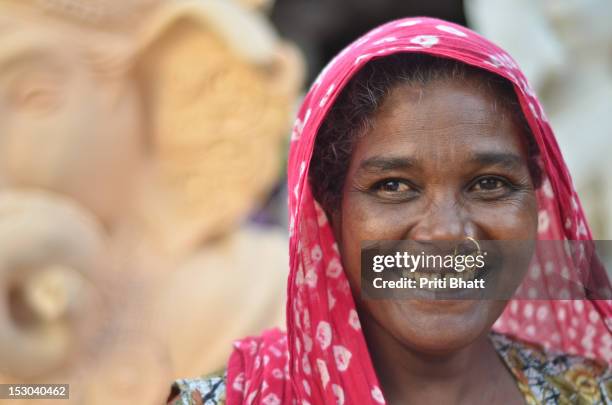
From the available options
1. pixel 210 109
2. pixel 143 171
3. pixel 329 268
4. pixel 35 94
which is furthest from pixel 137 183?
pixel 329 268

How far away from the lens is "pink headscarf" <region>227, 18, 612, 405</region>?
5.05 ft

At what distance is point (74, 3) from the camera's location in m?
3.02

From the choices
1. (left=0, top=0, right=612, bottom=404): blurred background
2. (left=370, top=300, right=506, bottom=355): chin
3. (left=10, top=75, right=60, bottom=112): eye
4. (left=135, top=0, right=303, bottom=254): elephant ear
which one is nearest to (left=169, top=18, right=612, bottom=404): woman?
(left=370, top=300, right=506, bottom=355): chin

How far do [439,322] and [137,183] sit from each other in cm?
198

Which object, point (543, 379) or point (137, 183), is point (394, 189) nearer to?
point (543, 379)

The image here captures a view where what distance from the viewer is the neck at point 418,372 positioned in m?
1.62

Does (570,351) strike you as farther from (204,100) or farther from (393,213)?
(204,100)

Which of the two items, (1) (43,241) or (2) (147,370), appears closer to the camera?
(1) (43,241)

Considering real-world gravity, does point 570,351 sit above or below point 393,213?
below

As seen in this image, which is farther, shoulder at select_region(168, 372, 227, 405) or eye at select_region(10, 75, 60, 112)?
eye at select_region(10, 75, 60, 112)

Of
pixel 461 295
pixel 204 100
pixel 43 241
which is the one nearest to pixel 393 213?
pixel 461 295

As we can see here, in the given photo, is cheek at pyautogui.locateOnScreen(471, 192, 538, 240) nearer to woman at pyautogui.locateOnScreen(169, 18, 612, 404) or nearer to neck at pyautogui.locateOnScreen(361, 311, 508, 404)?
woman at pyautogui.locateOnScreen(169, 18, 612, 404)

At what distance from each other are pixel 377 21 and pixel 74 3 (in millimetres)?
4165

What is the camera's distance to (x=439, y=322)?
1.48 metres
